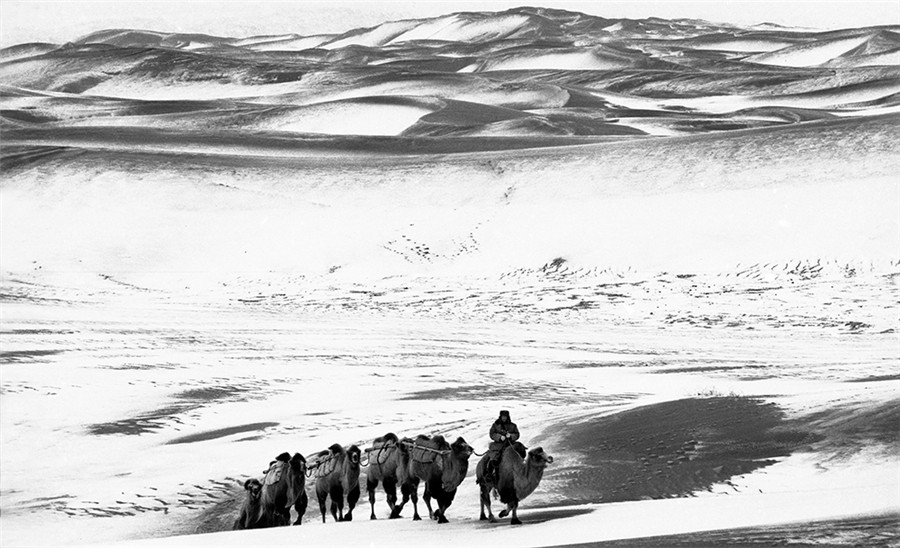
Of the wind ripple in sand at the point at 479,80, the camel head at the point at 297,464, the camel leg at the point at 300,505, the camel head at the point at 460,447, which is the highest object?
the camel head at the point at 460,447

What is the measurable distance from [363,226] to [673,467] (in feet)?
74.8

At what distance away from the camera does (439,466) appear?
36.9 feet

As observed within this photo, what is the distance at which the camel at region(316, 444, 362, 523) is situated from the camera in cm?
1176

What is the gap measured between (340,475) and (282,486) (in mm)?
464

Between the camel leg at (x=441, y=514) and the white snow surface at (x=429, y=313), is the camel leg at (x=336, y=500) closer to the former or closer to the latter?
the white snow surface at (x=429, y=313)

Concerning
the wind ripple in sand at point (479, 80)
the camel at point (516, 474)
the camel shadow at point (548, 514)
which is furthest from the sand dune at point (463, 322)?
the wind ripple in sand at point (479, 80)

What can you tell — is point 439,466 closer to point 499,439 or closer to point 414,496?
point 414,496

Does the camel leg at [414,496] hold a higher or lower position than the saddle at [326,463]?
lower

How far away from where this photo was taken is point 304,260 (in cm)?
3306

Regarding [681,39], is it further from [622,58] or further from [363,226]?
[363,226]

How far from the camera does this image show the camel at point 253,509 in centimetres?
1203

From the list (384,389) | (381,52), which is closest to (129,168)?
(384,389)

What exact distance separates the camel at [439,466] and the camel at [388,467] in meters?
0.26

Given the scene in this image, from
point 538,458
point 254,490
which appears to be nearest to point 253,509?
point 254,490
